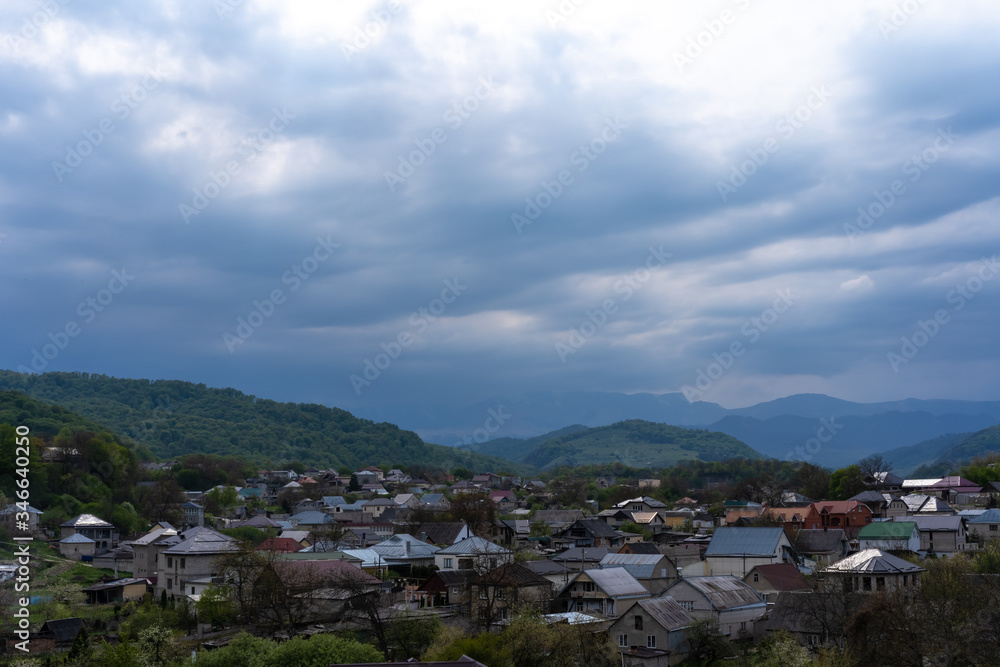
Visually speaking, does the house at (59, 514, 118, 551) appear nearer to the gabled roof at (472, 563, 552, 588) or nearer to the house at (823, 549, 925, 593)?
the gabled roof at (472, 563, 552, 588)

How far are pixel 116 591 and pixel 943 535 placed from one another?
2232 inches

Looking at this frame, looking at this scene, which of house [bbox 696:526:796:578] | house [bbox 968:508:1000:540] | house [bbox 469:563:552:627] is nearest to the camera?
house [bbox 469:563:552:627]

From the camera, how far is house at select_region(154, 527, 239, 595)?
49.5m

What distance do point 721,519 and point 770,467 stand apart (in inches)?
4039

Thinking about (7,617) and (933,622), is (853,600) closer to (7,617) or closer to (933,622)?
(933,622)

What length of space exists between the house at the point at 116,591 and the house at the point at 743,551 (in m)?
33.0

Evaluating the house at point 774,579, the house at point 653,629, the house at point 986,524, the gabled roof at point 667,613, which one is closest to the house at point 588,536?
the house at point 774,579

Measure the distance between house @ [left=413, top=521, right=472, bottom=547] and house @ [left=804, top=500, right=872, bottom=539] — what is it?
101 ft

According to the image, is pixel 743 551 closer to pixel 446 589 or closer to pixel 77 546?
pixel 446 589

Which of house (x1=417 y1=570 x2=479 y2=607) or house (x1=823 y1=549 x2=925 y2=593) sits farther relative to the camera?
house (x1=417 y1=570 x2=479 y2=607)

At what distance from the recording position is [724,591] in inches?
1767

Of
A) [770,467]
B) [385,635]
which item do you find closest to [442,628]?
[385,635]

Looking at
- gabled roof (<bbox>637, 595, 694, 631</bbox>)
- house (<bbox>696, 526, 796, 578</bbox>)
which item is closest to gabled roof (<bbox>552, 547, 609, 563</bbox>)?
house (<bbox>696, 526, 796, 578</bbox>)

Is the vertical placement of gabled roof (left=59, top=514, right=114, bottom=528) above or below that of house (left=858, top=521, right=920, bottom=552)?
above
